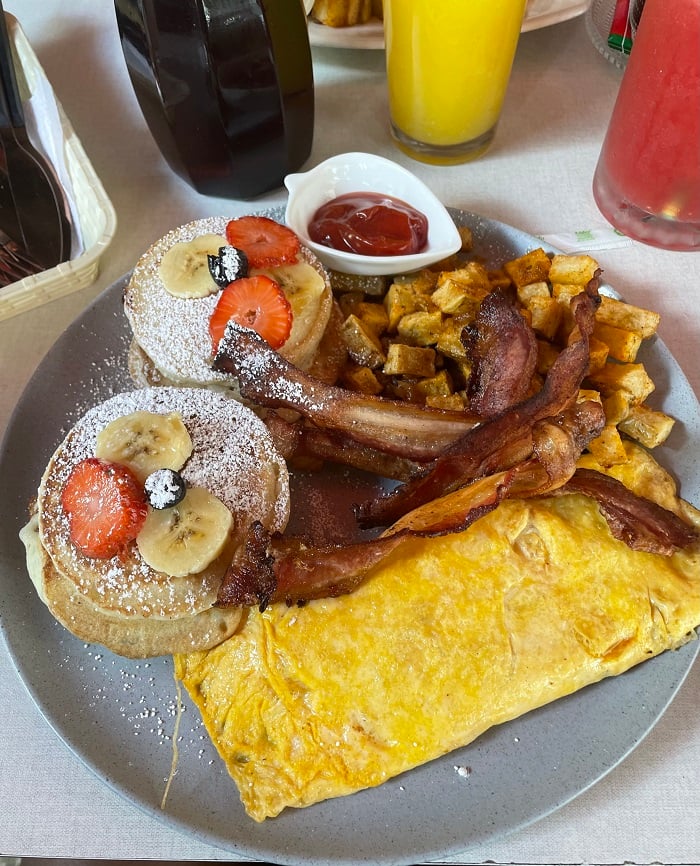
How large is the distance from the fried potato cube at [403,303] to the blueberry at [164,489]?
64 cm

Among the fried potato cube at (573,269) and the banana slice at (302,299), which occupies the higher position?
the fried potato cube at (573,269)

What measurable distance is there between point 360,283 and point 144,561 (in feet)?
2.74

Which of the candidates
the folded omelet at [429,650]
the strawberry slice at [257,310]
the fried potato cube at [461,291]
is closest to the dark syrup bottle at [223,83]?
the strawberry slice at [257,310]

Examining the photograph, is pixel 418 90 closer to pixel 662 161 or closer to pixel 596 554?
pixel 662 161

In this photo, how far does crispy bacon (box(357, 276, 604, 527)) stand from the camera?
1.37 meters

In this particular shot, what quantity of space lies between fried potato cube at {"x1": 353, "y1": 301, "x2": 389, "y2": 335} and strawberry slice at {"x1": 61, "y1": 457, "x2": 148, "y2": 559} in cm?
64

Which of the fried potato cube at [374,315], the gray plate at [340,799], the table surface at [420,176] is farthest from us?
the fried potato cube at [374,315]

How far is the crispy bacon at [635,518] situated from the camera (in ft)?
4.35

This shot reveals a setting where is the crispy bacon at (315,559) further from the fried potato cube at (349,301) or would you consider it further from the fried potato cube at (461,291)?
the fried potato cube at (349,301)

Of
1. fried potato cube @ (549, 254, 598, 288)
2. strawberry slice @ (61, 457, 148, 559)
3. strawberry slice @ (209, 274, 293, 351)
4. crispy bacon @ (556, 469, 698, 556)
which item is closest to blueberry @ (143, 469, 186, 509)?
strawberry slice @ (61, 457, 148, 559)

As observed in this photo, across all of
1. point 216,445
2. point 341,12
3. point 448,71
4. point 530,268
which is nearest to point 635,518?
point 530,268

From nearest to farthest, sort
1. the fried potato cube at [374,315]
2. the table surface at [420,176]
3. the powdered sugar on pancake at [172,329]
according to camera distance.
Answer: the table surface at [420,176], the powdered sugar on pancake at [172,329], the fried potato cube at [374,315]

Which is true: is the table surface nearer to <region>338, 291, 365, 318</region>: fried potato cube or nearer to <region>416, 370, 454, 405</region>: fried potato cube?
<region>338, 291, 365, 318</region>: fried potato cube

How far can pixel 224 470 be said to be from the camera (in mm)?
1390
